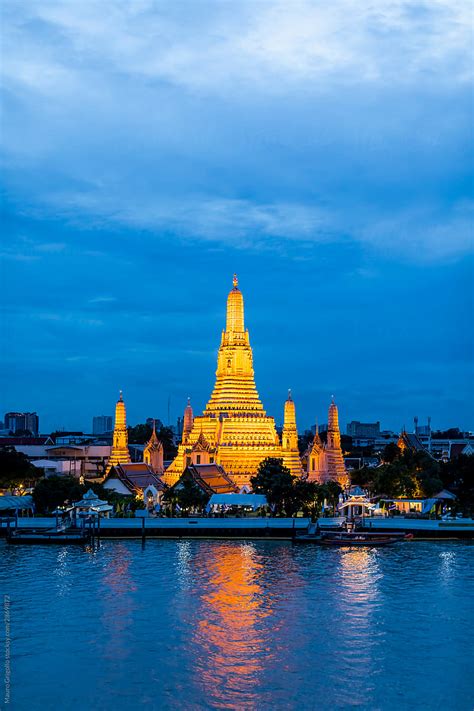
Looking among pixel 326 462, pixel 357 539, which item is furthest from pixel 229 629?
pixel 326 462

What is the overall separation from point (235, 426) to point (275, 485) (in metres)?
12.7

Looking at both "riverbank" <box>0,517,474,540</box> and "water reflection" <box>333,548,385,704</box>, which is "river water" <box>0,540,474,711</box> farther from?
"riverbank" <box>0,517,474,540</box>

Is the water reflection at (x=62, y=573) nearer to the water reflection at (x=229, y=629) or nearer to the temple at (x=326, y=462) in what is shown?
the water reflection at (x=229, y=629)

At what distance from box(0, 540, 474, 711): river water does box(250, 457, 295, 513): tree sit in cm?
1197

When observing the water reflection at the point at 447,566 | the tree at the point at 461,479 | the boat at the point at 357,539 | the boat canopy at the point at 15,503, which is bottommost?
the water reflection at the point at 447,566

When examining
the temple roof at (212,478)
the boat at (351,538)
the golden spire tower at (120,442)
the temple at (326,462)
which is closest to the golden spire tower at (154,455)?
the golden spire tower at (120,442)

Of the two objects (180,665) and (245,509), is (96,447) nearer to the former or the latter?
(245,509)

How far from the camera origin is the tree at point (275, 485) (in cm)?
5850

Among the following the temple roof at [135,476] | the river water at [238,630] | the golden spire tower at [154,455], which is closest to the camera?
the river water at [238,630]

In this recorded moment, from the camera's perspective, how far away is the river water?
24969 mm

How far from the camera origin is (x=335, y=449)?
252 feet

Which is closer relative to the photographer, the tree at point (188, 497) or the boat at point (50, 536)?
the boat at point (50, 536)

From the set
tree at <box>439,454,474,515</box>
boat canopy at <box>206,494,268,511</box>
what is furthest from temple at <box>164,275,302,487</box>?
tree at <box>439,454,474,515</box>

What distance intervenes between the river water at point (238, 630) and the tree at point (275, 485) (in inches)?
471
